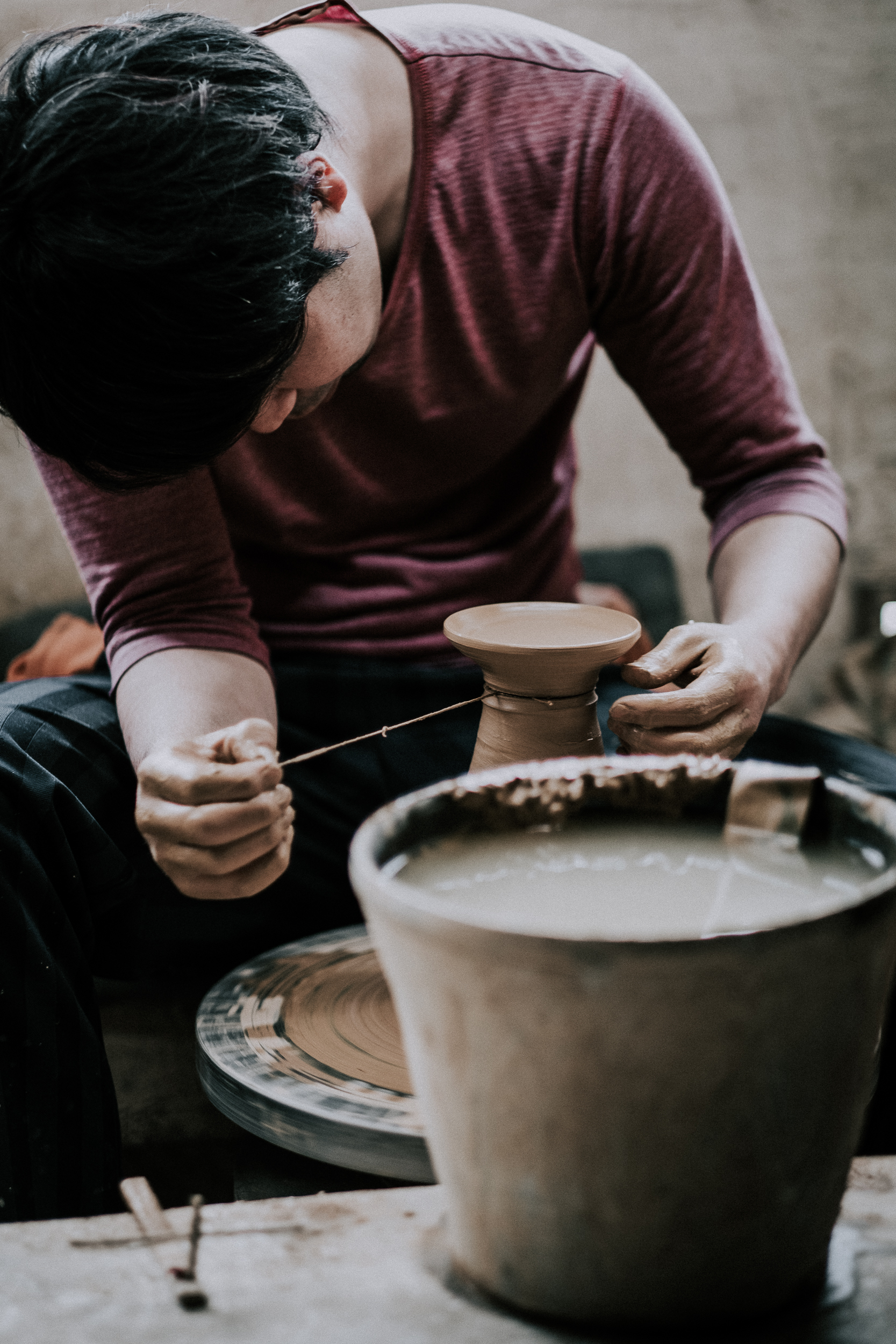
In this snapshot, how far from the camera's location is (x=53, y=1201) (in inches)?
39.3

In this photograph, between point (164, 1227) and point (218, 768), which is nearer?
point (164, 1227)

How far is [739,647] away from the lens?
99 centimetres

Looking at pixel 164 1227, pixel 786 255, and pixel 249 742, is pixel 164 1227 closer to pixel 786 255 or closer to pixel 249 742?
pixel 249 742

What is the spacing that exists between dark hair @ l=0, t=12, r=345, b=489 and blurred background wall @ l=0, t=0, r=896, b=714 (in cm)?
202

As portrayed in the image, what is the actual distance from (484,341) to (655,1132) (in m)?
1.04

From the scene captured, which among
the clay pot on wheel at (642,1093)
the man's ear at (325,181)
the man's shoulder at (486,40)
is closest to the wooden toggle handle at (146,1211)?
the clay pot on wheel at (642,1093)

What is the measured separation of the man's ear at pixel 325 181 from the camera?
0.90m

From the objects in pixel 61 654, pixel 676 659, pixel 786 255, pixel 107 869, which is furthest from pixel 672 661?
pixel 786 255

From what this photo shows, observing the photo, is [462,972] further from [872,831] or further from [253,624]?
[253,624]

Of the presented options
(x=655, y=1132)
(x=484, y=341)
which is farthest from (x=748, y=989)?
(x=484, y=341)

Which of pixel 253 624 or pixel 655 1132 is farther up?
pixel 655 1132

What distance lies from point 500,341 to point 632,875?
2.93 feet

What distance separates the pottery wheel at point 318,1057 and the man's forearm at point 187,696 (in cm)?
23

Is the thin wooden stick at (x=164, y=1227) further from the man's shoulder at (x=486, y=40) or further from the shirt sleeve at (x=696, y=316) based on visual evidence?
the man's shoulder at (x=486, y=40)
